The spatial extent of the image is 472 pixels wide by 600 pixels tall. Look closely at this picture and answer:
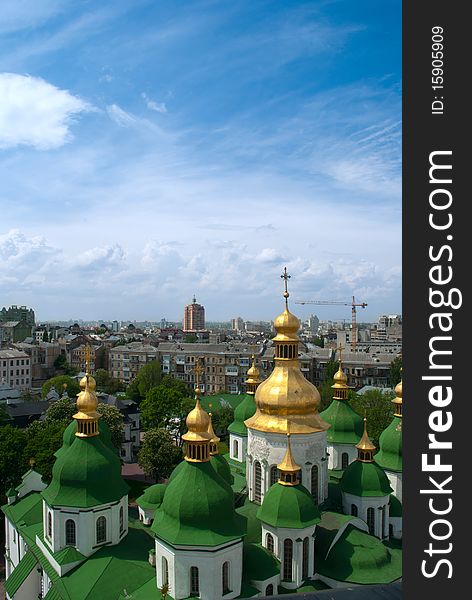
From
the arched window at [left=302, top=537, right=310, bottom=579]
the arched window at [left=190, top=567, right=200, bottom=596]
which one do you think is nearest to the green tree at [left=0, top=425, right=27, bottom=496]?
the arched window at [left=190, top=567, right=200, bottom=596]

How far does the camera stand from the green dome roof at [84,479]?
19.4 metres

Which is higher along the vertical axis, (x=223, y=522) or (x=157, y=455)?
(x=223, y=522)

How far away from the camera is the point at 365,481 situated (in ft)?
71.0

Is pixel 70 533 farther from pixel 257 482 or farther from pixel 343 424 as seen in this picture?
pixel 343 424

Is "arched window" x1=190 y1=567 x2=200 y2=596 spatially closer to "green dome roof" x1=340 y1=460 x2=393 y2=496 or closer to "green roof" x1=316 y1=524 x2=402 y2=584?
"green roof" x1=316 y1=524 x2=402 y2=584

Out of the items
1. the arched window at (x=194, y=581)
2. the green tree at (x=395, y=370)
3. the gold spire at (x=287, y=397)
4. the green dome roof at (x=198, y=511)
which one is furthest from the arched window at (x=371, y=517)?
the green tree at (x=395, y=370)

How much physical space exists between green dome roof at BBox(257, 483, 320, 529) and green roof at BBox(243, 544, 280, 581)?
1031 mm

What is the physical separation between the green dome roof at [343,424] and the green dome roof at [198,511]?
11125mm

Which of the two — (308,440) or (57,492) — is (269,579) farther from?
(57,492)

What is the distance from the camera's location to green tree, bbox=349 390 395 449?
39.5 m

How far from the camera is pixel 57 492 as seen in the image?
1959cm

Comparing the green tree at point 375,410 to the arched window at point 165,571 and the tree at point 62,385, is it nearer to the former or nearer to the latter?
the arched window at point 165,571

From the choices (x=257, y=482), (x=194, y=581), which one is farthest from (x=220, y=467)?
(x=194, y=581)

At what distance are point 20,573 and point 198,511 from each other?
1127 centimetres
